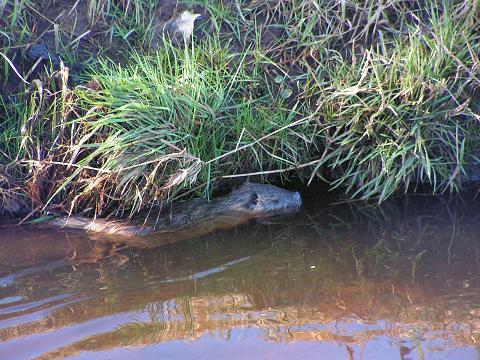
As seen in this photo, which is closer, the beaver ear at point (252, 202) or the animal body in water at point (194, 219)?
the animal body in water at point (194, 219)

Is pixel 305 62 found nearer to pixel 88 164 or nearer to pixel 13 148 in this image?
pixel 88 164

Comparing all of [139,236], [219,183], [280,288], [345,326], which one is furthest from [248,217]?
[345,326]

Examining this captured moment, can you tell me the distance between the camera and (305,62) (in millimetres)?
4668

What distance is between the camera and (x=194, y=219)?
429cm

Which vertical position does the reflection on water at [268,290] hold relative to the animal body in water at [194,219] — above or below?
below

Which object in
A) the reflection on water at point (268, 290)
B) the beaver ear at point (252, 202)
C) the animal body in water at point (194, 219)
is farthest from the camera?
the beaver ear at point (252, 202)

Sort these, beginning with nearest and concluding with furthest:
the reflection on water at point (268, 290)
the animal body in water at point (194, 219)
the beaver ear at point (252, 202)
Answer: the reflection on water at point (268, 290), the animal body in water at point (194, 219), the beaver ear at point (252, 202)

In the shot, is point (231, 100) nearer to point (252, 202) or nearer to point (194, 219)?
point (252, 202)

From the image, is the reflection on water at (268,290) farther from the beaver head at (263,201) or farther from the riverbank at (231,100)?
the riverbank at (231,100)

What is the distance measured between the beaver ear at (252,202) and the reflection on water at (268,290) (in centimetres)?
16

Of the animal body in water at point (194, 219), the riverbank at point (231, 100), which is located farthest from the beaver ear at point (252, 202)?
the riverbank at point (231, 100)

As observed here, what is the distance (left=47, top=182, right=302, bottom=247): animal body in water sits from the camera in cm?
415

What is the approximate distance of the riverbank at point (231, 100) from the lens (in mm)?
4211

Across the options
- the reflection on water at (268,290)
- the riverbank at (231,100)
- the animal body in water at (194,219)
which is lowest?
the reflection on water at (268,290)
